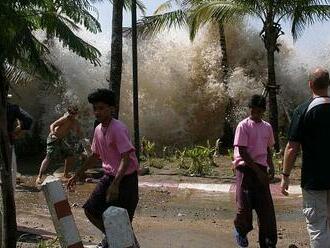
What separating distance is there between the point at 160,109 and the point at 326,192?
51.3ft

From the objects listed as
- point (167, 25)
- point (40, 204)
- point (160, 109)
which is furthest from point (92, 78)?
point (40, 204)

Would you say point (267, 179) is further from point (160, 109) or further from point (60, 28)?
point (160, 109)

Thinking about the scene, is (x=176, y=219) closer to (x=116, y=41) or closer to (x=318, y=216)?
(x=318, y=216)

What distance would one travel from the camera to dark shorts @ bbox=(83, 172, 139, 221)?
5746mm

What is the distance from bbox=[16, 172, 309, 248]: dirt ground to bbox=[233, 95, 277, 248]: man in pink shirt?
78 cm

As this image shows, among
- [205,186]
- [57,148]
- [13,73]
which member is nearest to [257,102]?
[13,73]

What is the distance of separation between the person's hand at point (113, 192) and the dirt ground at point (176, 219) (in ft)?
6.09

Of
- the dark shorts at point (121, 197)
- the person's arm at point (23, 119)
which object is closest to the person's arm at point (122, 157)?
the dark shorts at point (121, 197)

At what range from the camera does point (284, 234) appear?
824 cm

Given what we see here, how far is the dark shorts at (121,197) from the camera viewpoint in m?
5.75

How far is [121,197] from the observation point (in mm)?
5738

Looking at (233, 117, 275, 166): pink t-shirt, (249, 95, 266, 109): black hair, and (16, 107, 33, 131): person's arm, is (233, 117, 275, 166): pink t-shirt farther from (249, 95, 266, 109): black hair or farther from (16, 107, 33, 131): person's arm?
(16, 107, 33, 131): person's arm

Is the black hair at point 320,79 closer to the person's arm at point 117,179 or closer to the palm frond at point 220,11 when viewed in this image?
the person's arm at point 117,179

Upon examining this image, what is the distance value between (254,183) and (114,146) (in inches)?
63.8
